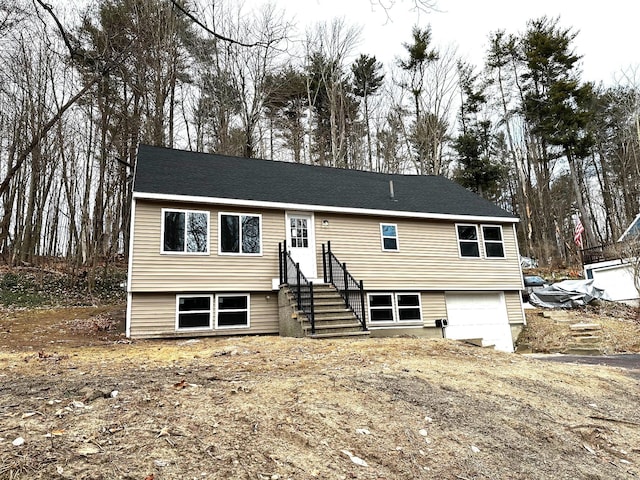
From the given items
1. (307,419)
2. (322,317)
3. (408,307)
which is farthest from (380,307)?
(307,419)

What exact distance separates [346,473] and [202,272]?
367 inches

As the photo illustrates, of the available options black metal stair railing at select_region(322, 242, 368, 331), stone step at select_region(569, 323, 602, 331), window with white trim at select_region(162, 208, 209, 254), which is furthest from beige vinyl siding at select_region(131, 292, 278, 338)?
stone step at select_region(569, 323, 602, 331)

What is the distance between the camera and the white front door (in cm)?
1288

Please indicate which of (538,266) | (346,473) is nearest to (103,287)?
(346,473)

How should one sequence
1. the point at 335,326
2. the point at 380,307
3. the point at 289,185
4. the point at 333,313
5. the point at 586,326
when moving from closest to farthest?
1. the point at 335,326
2. the point at 333,313
3. the point at 380,307
4. the point at 586,326
5. the point at 289,185

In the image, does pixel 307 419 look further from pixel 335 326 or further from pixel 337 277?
pixel 337 277

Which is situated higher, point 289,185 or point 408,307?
point 289,185

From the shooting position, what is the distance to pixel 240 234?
12227 mm

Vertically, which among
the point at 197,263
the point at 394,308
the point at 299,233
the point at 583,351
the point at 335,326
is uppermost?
the point at 299,233

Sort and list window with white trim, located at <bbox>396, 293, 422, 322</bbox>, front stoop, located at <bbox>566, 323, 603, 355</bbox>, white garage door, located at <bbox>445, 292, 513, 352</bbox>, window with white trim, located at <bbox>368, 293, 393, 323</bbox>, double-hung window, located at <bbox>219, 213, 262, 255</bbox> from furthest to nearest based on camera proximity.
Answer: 1. white garage door, located at <bbox>445, 292, 513, 352</bbox>
2. window with white trim, located at <bbox>396, 293, 422, 322</bbox>
3. window with white trim, located at <bbox>368, 293, 393, 323</bbox>
4. front stoop, located at <bbox>566, 323, 603, 355</bbox>
5. double-hung window, located at <bbox>219, 213, 262, 255</bbox>

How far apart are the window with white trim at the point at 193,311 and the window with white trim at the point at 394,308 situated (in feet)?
16.5

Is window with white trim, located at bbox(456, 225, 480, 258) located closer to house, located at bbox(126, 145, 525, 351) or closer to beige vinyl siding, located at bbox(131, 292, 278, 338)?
house, located at bbox(126, 145, 525, 351)

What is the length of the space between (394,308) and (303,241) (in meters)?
3.74

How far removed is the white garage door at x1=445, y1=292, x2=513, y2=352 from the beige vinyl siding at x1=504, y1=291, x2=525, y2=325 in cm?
17
